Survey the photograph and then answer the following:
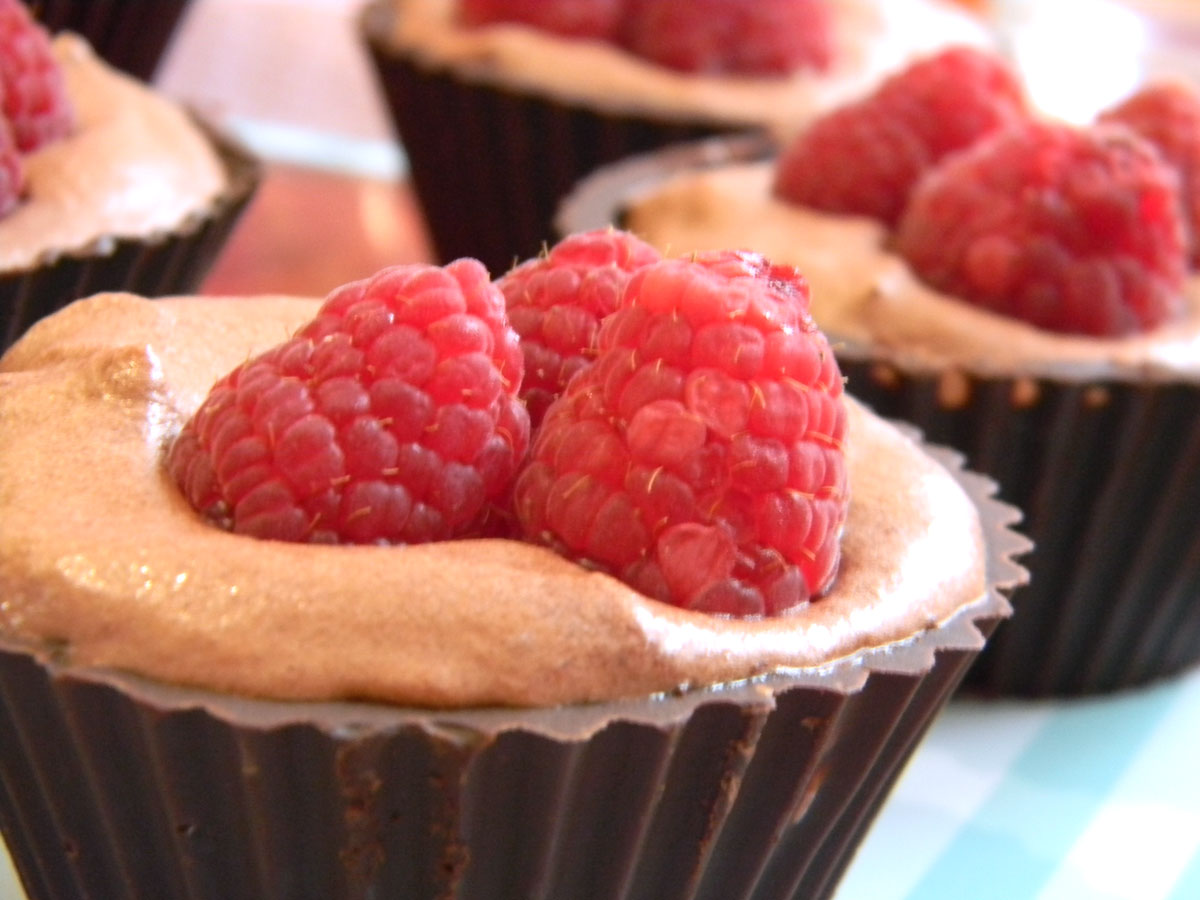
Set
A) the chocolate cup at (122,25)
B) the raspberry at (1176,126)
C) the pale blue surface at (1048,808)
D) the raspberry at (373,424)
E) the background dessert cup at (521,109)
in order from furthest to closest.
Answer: the background dessert cup at (521,109) → the chocolate cup at (122,25) → the raspberry at (1176,126) → the pale blue surface at (1048,808) → the raspberry at (373,424)

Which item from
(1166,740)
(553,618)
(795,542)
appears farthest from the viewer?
(1166,740)

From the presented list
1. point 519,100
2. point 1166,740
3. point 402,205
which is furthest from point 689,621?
point 402,205

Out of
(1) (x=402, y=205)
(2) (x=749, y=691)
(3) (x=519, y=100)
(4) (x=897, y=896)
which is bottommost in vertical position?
(1) (x=402, y=205)

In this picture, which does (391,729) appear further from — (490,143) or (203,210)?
(490,143)

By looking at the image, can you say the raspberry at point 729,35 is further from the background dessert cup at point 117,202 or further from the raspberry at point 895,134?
the background dessert cup at point 117,202

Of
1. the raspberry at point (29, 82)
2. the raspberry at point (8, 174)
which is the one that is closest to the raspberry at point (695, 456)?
the raspberry at point (8, 174)

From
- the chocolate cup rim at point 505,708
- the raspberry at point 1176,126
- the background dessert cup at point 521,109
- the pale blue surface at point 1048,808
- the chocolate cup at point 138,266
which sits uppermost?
the raspberry at point 1176,126

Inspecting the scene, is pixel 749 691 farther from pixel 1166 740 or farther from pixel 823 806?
pixel 1166 740

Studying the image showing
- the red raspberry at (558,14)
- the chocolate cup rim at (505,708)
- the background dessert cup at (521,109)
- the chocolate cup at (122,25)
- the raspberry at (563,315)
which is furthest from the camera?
the red raspberry at (558,14)

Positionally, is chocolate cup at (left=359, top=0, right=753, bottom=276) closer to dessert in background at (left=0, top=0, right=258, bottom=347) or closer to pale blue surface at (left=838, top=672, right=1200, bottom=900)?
dessert in background at (left=0, top=0, right=258, bottom=347)
